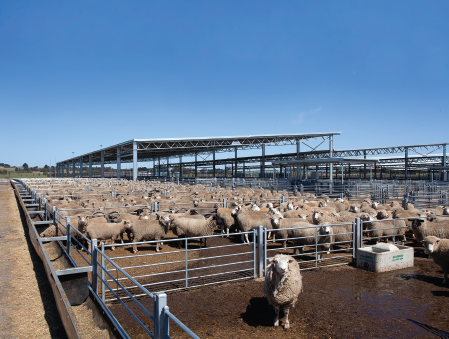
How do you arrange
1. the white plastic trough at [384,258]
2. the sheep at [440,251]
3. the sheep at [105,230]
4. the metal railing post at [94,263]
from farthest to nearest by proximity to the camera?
the sheep at [105,230] < the white plastic trough at [384,258] < the sheep at [440,251] < the metal railing post at [94,263]

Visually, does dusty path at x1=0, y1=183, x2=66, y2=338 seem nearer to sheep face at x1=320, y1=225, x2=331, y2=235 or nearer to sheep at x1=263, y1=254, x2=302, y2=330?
sheep at x1=263, y1=254, x2=302, y2=330

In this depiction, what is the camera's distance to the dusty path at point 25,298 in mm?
4719

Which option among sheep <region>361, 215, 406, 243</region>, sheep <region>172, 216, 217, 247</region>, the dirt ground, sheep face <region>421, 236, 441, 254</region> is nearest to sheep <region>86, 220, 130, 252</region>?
sheep <region>172, 216, 217, 247</region>

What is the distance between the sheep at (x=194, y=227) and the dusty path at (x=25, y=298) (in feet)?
13.5

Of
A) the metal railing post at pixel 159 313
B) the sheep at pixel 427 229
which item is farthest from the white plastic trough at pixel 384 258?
the metal railing post at pixel 159 313

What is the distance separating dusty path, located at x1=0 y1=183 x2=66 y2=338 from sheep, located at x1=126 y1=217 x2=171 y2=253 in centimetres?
276

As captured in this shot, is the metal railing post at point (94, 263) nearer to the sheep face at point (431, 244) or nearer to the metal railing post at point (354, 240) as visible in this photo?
the metal railing post at point (354, 240)

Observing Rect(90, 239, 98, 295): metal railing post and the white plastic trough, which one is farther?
the white plastic trough

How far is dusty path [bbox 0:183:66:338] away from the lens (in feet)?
15.5

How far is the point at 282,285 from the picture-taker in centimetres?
492

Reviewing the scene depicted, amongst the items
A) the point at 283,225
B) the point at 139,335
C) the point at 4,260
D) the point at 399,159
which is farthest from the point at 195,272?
the point at 399,159

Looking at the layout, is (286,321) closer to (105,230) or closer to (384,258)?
(384,258)

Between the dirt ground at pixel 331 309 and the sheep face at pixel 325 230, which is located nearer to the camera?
the dirt ground at pixel 331 309

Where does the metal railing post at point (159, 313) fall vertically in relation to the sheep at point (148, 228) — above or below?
above
